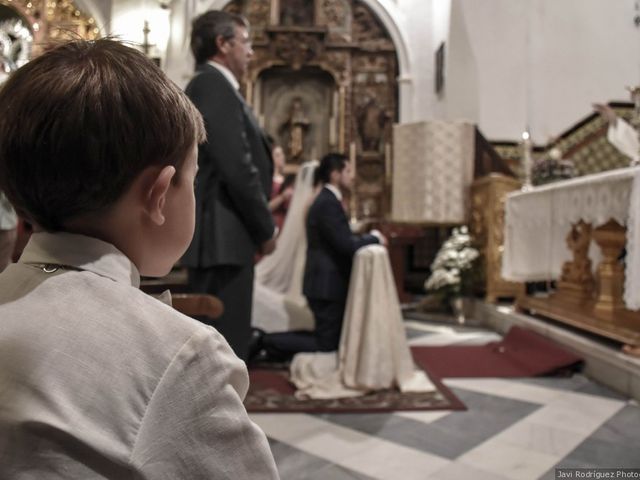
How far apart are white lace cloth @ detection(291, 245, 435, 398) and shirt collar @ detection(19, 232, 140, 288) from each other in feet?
9.03

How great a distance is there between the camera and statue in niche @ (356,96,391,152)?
9.65 m

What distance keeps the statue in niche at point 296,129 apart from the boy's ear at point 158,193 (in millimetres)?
9199

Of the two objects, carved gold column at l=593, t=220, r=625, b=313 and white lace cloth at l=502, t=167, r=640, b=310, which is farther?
carved gold column at l=593, t=220, r=625, b=313

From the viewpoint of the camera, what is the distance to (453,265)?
20.8 feet

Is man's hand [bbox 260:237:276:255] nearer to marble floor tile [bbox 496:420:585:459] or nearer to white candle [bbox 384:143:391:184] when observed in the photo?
marble floor tile [bbox 496:420:585:459]

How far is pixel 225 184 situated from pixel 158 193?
1.48 metres

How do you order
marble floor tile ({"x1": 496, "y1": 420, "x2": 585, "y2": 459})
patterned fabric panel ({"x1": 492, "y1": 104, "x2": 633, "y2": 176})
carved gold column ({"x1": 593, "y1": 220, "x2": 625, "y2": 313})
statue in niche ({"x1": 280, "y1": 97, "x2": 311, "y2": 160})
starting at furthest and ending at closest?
statue in niche ({"x1": 280, "y1": 97, "x2": 311, "y2": 160}) < patterned fabric panel ({"x1": 492, "y1": 104, "x2": 633, "y2": 176}) < carved gold column ({"x1": 593, "y1": 220, "x2": 625, "y2": 313}) < marble floor tile ({"x1": 496, "y1": 420, "x2": 585, "y2": 459})

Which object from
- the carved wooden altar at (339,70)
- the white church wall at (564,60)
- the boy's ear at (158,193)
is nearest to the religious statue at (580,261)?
the white church wall at (564,60)

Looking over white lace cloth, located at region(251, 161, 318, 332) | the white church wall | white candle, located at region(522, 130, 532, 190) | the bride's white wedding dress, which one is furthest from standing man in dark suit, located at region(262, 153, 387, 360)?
the white church wall

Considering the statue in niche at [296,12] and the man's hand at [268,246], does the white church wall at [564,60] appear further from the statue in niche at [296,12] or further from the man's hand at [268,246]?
the man's hand at [268,246]

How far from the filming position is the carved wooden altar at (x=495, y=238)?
19.9 ft

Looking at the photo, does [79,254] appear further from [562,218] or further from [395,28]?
[395,28]

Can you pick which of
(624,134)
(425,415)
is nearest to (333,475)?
(425,415)

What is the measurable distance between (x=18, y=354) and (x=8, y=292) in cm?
9
